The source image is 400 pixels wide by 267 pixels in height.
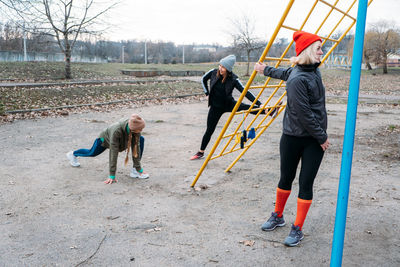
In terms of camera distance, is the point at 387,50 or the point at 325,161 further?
the point at 387,50

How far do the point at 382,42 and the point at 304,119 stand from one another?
3982 centimetres

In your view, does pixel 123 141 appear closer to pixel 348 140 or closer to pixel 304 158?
pixel 304 158

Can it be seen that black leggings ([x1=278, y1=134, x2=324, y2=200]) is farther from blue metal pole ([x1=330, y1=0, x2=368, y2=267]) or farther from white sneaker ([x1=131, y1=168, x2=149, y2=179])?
white sneaker ([x1=131, y1=168, x2=149, y2=179])

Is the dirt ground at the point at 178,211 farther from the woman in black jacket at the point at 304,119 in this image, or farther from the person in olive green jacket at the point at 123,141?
the woman in black jacket at the point at 304,119

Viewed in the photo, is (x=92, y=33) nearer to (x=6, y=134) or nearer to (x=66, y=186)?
(x=6, y=134)

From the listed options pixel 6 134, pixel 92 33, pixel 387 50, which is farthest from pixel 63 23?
pixel 387 50

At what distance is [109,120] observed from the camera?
9.91m

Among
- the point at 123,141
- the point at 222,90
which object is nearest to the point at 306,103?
the point at 123,141

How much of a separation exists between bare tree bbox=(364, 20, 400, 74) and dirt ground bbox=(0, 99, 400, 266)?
112 ft

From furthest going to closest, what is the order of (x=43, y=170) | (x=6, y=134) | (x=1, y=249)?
(x=6, y=134) < (x=43, y=170) < (x=1, y=249)

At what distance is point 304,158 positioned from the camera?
3.01m

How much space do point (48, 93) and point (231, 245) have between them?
11847mm

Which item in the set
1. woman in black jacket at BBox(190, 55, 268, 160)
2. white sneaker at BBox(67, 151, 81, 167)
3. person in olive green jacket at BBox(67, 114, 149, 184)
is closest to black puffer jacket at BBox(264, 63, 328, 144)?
person in olive green jacket at BBox(67, 114, 149, 184)

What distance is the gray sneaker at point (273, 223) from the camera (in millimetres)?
3450
